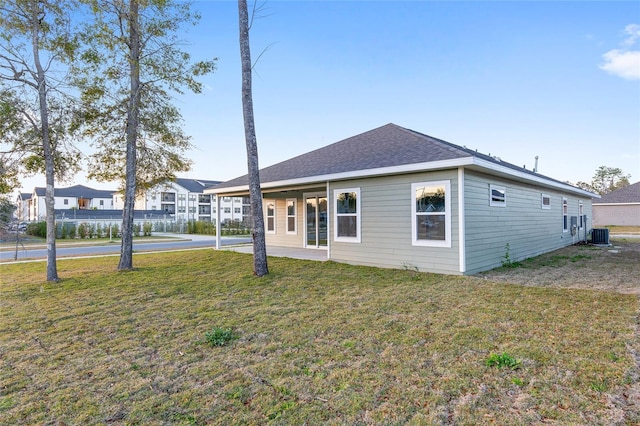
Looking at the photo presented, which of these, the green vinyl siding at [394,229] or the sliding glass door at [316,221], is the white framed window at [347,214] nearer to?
the green vinyl siding at [394,229]

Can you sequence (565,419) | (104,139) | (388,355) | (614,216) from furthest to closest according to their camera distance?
1. (614,216)
2. (104,139)
3. (388,355)
4. (565,419)

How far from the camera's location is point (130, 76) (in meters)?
8.49

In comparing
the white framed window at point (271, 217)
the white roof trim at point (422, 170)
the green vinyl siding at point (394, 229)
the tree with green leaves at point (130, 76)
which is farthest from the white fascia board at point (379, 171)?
the white framed window at point (271, 217)

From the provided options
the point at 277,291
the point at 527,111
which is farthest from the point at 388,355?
the point at 527,111

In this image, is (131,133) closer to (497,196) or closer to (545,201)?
(497,196)

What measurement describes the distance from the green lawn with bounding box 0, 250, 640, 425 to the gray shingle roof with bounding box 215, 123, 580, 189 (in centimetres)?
312

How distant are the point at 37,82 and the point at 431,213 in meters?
8.99

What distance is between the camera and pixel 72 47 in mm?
7516

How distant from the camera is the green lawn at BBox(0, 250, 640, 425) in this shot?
2305 mm

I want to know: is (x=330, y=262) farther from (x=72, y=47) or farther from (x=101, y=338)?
(x=72, y=47)

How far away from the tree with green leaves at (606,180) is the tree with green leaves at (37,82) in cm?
5865

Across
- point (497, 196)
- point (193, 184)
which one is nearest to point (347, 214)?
point (497, 196)

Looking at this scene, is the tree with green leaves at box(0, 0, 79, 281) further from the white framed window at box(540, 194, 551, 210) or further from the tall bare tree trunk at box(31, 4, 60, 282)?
the white framed window at box(540, 194, 551, 210)

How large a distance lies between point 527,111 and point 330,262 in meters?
10.6
